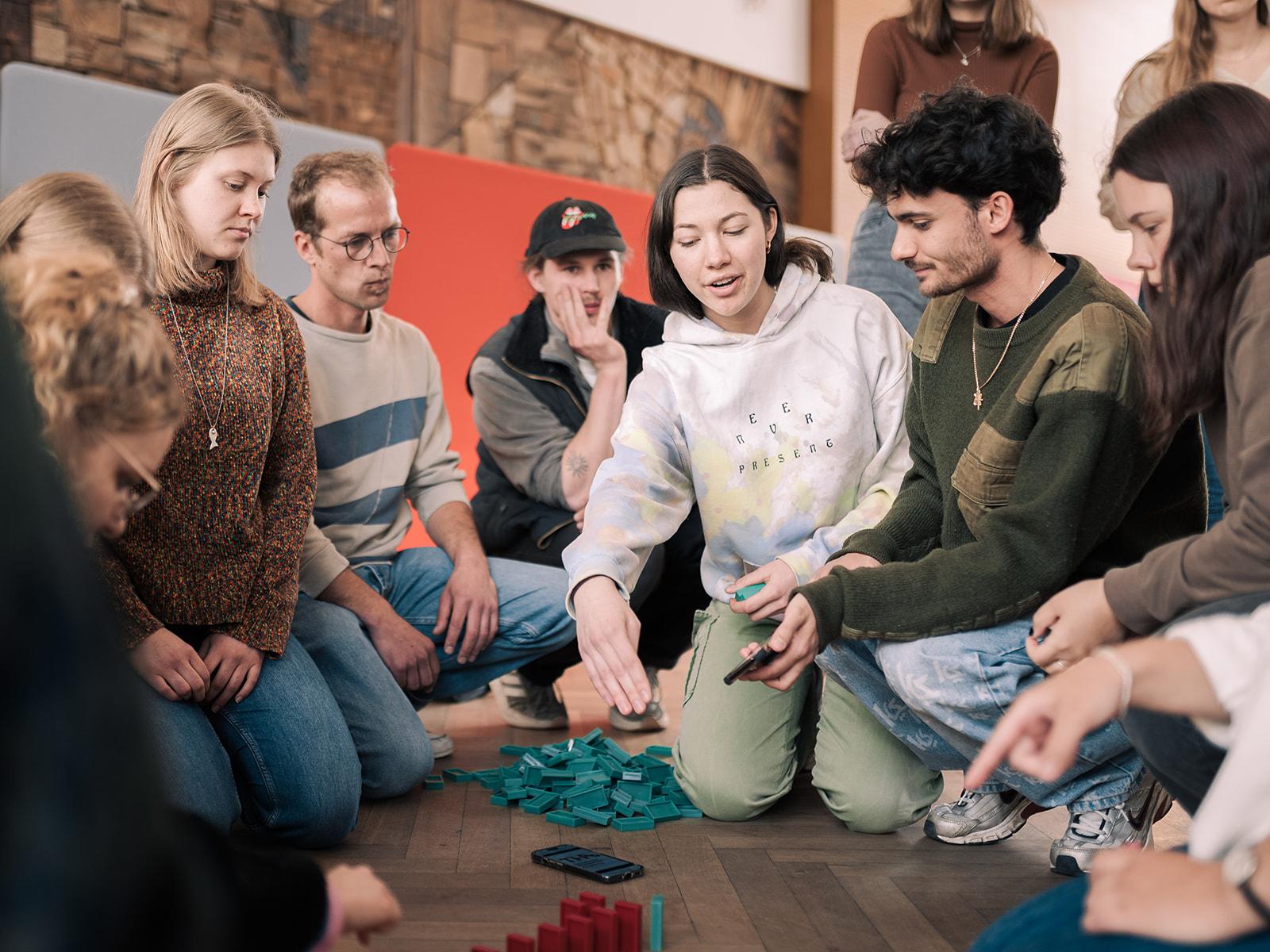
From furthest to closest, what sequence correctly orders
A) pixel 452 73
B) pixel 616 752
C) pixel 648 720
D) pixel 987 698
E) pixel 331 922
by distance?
pixel 452 73 < pixel 648 720 < pixel 616 752 < pixel 987 698 < pixel 331 922

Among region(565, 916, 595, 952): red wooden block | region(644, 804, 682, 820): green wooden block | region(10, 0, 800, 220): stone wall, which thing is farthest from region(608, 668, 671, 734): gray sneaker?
region(10, 0, 800, 220): stone wall

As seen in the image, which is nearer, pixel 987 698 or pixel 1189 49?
pixel 987 698

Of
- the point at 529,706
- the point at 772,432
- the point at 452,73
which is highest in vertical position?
the point at 452,73

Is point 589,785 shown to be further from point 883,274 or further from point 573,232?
point 883,274

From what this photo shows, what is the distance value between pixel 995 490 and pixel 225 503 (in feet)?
4.00

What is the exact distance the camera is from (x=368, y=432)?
253cm

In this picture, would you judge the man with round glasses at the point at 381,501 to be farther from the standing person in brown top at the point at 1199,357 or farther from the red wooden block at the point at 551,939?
the standing person in brown top at the point at 1199,357

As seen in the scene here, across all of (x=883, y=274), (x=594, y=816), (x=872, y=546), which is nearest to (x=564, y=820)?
(x=594, y=816)

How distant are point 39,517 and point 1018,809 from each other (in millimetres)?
1876

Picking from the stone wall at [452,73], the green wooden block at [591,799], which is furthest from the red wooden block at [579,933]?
the stone wall at [452,73]

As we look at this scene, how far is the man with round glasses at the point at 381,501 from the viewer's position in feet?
7.97

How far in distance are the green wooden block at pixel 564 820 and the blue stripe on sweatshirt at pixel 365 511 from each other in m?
0.80

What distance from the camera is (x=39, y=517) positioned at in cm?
52

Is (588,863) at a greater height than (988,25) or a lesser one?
lesser
